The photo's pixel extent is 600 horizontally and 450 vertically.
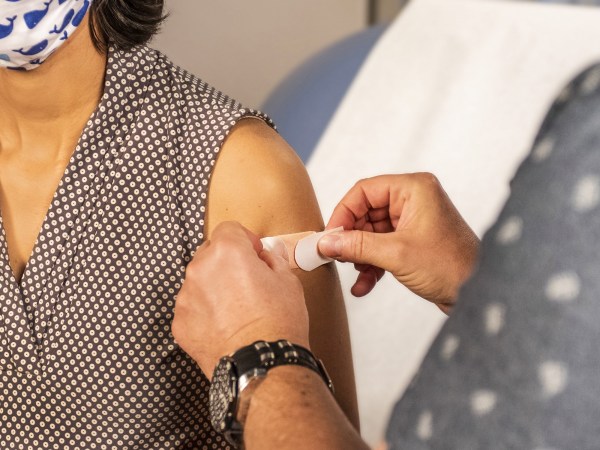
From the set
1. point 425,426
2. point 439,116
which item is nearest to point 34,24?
point 425,426

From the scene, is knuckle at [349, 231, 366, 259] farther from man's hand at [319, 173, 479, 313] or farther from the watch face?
the watch face

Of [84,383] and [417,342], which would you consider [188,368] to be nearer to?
[84,383]

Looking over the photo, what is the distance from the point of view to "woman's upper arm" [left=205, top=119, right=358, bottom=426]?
3.32 feet

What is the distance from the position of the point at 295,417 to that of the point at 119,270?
45 centimetres

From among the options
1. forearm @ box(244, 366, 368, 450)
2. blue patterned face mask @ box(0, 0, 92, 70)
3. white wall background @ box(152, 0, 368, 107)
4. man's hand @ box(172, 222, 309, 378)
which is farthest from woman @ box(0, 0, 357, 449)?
white wall background @ box(152, 0, 368, 107)

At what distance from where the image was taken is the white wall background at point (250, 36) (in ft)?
8.76

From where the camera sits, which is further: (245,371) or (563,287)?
(245,371)

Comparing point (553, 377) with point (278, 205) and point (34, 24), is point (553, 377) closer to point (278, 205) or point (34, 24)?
point (278, 205)

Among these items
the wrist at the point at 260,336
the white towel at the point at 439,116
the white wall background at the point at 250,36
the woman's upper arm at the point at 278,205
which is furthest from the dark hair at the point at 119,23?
the white wall background at the point at 250,36

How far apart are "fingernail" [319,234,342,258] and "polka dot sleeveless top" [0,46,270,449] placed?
182mm

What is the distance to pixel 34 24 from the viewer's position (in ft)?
3.31

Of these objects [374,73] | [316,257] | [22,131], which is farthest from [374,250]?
[374,73]

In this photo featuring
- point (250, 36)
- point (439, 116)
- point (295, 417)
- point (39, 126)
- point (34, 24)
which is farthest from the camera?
point (250, 36)

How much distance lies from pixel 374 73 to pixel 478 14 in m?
0.33
